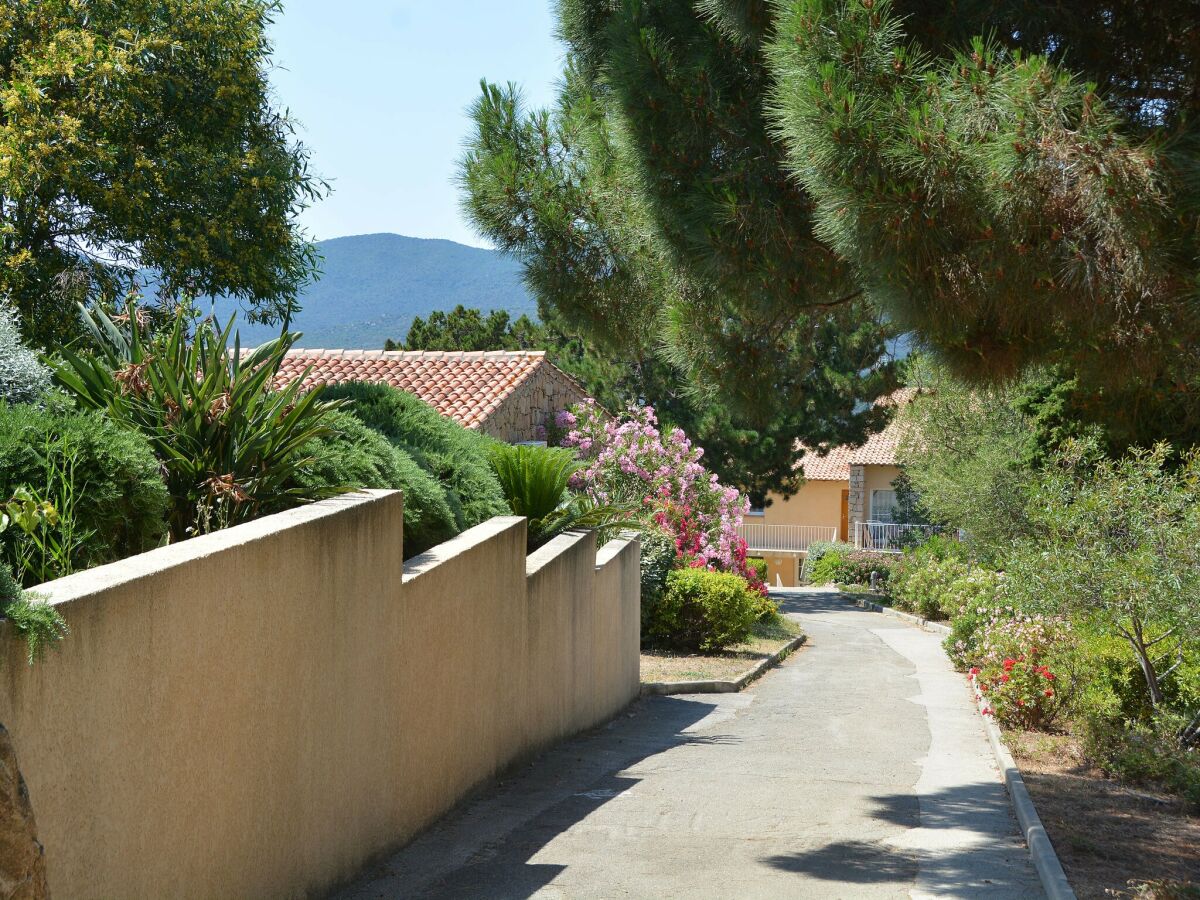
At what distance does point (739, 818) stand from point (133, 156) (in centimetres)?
953

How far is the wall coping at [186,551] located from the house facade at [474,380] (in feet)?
50.2

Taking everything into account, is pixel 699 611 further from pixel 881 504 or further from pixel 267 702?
pixel 881 504

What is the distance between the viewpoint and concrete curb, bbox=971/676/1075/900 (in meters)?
6.14

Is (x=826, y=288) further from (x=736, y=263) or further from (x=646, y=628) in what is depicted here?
(x=646, y=628)

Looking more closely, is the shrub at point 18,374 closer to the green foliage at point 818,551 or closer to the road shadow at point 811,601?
the road shadow at point 811,601

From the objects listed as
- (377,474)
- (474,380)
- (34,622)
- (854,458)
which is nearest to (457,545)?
(377,474)

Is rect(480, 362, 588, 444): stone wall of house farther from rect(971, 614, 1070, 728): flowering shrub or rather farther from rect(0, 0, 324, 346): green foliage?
rect(971, 614, 1070, 728): flowering shrub

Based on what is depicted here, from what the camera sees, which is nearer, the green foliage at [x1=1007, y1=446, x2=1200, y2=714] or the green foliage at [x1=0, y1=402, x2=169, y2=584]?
the green foliage at [x1=0, y1=402, x2=169, y2=584]

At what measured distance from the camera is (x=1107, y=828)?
7.57 meters

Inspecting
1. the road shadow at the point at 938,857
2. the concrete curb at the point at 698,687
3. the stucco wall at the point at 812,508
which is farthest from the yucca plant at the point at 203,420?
the stucco wall at the point at 812,508

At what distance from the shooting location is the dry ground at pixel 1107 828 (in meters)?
6.46

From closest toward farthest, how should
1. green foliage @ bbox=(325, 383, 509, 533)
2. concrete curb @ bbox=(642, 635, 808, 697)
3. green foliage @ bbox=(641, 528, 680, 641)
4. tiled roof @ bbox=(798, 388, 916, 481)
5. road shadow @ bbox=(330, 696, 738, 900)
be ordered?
road shadow @ bbox=(330, 696, 738, 900) < green foliage @ bbox=(325, 383, 509, 533) < concrete curb @ bbox=(642, 635, 808, 697) < green foliage @ bbox=(641, 528, 680, 641) < tiled roof @ bbox=(798, 388, 916, 481)

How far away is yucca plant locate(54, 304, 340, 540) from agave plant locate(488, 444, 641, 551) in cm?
404

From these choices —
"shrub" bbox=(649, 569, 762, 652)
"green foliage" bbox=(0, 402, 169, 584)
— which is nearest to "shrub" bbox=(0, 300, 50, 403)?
"green foliage" bbox=(0, 402, 169, 584)
